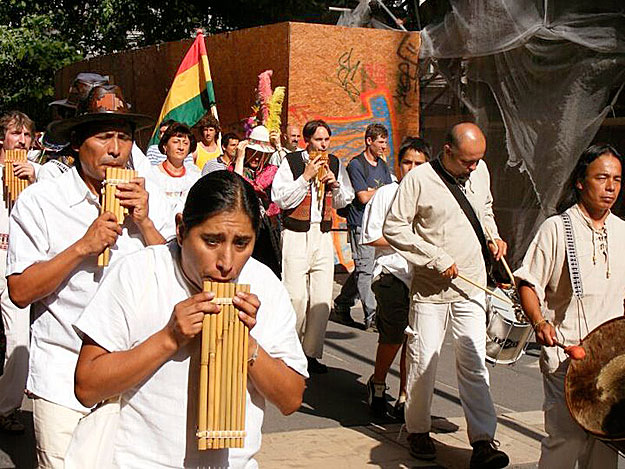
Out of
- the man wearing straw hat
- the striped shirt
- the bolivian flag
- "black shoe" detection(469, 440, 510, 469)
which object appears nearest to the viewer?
the man wearing straw hat

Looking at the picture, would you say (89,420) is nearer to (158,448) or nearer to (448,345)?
(158,448)

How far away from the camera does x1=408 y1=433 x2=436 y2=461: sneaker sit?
598cm

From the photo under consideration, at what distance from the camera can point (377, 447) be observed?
245 inches

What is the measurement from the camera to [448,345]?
31.5 feet

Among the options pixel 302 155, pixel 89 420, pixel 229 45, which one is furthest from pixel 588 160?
pixel 229 45

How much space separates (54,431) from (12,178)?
3094mm

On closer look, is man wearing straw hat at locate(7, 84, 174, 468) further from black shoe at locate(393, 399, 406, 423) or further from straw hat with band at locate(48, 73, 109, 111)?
black shoe at locate(393, 399, 406, 423)

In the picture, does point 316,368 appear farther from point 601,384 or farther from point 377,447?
point 601,384

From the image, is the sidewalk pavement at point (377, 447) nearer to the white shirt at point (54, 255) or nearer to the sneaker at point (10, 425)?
the sneaker at point (10, 425)

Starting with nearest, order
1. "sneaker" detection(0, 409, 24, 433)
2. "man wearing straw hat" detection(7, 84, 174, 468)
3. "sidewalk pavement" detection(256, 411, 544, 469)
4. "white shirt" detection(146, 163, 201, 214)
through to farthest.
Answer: "man wearing straw hat" detection(7, 84, 174, 468) < "sidewalk pavement" detection(256, 411, 544, 469) < "sneaker" detection(0, 409, 24, 433) < "white shirt" detection(146, 163, 201, 214)

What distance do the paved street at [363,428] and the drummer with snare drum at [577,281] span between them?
132 cm

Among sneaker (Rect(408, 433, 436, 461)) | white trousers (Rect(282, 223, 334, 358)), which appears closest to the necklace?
white trousers (Rect(282, 223, 334, 358))

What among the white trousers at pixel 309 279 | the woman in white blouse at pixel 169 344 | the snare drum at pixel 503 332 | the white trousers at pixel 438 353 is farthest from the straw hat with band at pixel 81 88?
the white trousers at pixel 309 279

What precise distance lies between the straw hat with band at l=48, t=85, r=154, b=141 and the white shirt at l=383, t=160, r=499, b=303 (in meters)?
2.44
